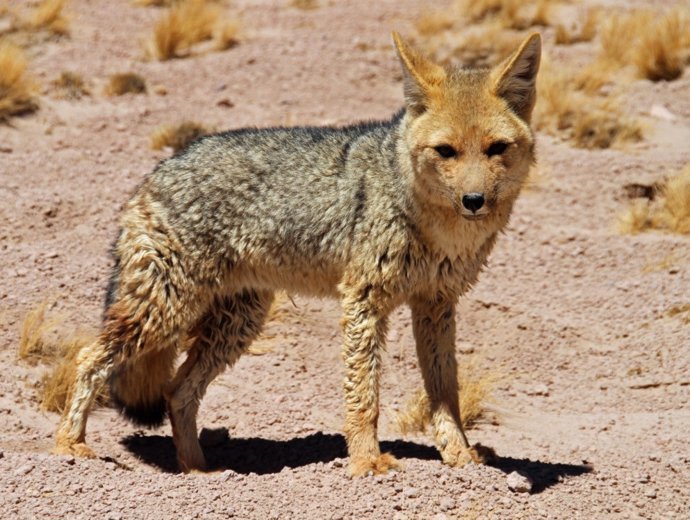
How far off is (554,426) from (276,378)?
2.02 meters

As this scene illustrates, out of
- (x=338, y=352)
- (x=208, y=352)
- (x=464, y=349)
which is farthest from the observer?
(x=464, y=349)

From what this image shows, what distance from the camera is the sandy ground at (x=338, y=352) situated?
594cm

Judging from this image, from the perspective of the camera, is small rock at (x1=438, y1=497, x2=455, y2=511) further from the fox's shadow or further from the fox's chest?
the fox's chest

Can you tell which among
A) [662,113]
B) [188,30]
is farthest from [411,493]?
[188,30]

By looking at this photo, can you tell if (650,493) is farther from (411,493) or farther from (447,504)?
(411,493)

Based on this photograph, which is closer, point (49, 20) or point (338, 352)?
point (338, 352)

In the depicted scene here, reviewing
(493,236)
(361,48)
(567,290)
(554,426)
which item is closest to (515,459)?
(554,426)

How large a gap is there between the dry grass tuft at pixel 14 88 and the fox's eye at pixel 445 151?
24.5ft

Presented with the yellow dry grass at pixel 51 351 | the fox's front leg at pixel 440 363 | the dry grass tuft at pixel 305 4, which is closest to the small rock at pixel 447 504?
the fox's front leg at pixel 440 363

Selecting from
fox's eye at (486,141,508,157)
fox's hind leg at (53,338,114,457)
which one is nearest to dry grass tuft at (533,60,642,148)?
fox's eye at (486,141,508,157)

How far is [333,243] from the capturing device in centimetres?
648

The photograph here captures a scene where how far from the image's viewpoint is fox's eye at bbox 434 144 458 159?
233 inches

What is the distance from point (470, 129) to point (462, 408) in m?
2.54

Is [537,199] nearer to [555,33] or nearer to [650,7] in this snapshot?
[555,33]
